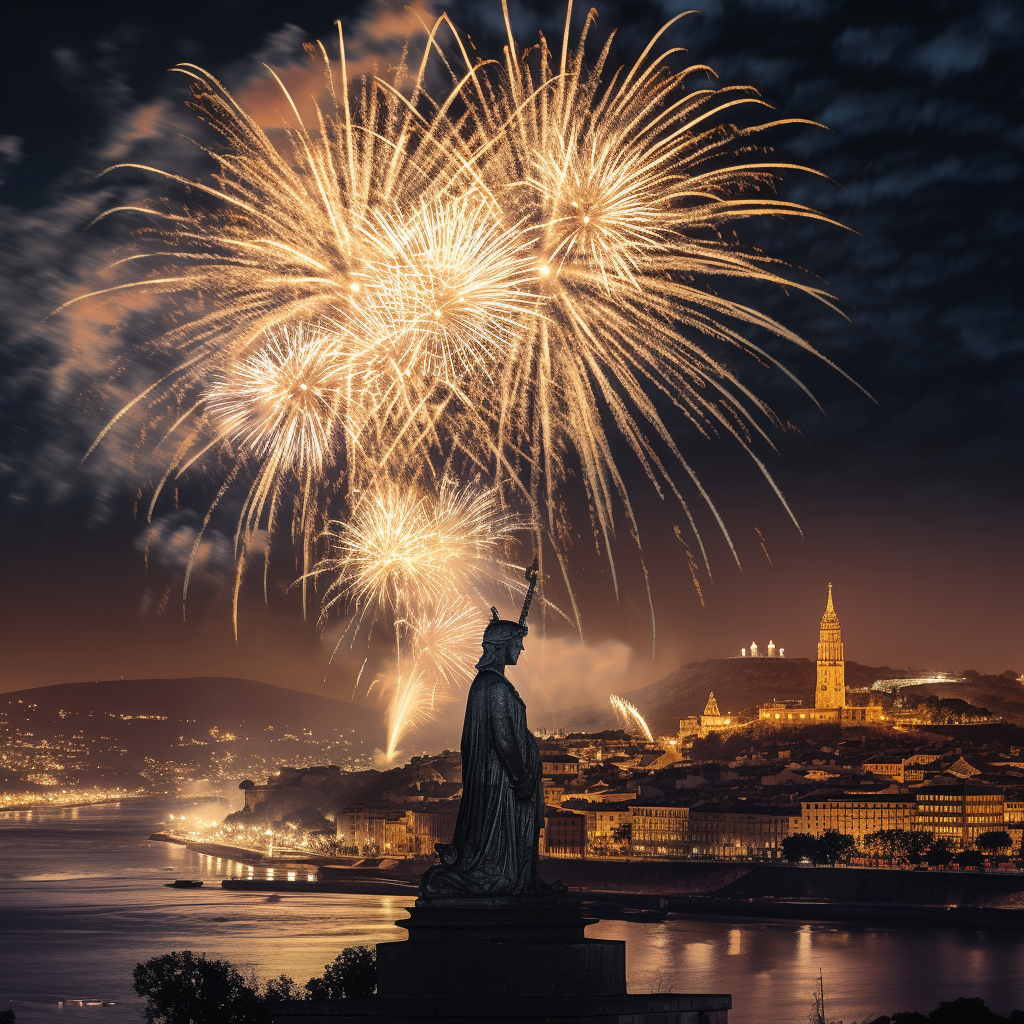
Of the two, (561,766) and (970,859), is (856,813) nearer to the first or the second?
(970,859)

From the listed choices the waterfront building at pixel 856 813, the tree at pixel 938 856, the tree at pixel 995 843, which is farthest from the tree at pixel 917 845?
the waterfront building at pixel 856 813

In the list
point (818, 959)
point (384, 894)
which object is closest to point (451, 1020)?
point (818, 959)

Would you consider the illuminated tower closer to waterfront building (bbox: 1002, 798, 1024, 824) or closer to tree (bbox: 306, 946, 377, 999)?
waterfront building (bbox: 1002, 798, 1024, 824)

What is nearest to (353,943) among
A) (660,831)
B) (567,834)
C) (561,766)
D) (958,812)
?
(567,834)

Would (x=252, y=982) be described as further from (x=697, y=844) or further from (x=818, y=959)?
(x=697, y=844)

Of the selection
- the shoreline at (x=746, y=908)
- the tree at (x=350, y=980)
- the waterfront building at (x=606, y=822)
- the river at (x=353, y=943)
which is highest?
the waterfront building at (x=606, y=822)

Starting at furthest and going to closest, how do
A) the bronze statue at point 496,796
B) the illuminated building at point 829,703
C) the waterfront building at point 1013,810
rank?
1. the illuminated building at point 829,703
2. the waterfront building at point 1013,810
3. the bronze statue at point 496,796

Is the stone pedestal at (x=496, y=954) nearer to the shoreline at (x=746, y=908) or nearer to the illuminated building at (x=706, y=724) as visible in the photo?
the shoreline at (x=746, y=908)
